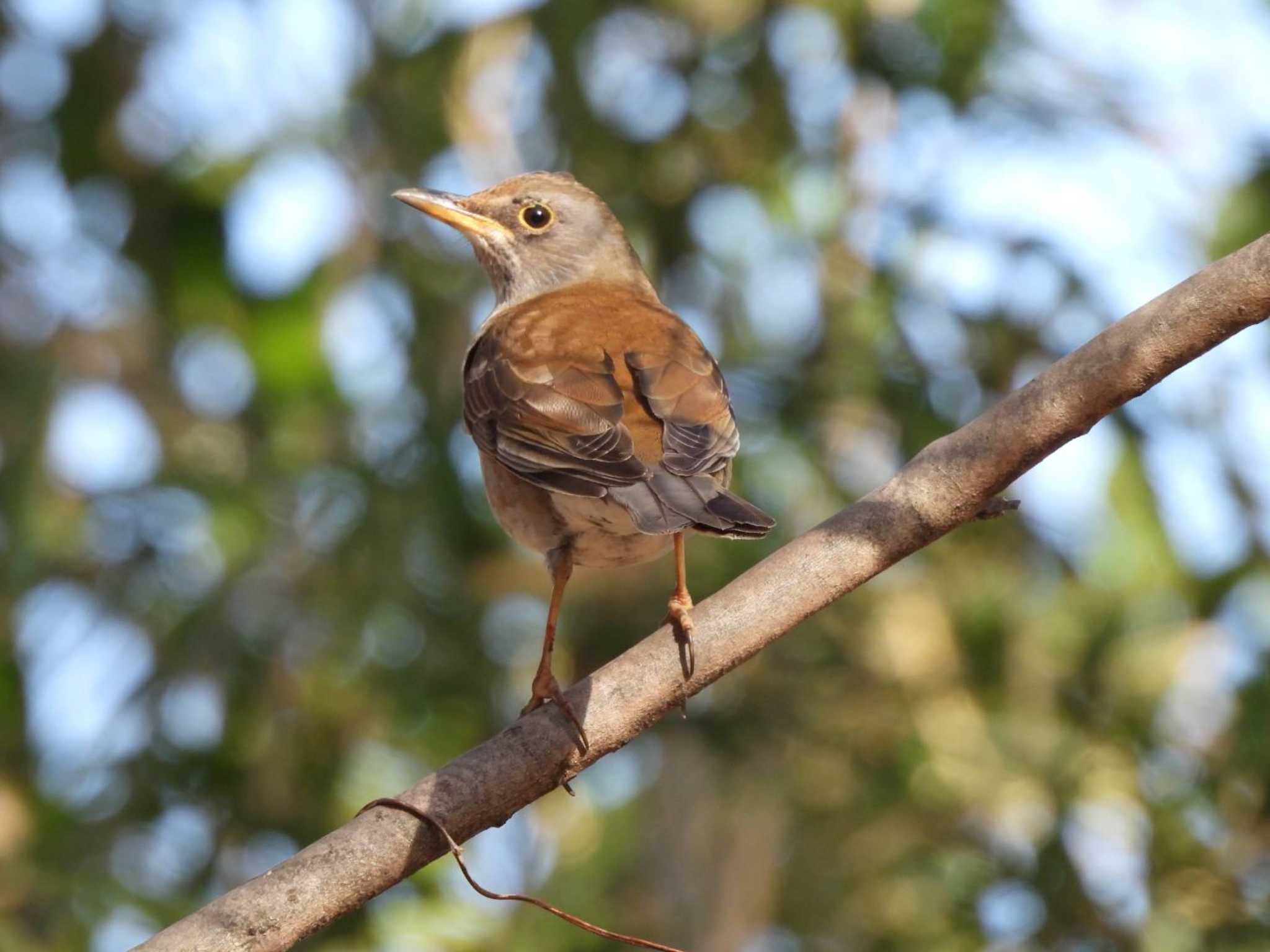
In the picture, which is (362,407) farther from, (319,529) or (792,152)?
(792,152)

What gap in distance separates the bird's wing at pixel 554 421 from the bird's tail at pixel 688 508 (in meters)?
0.06

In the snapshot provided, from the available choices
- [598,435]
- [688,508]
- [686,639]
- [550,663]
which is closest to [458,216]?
[598,435]

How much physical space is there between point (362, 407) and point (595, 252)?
1.46 meters

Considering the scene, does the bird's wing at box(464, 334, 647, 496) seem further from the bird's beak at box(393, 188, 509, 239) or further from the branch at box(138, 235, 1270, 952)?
the bird's beak at box(393, 188, 509, 239)

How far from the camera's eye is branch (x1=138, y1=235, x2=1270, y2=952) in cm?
340

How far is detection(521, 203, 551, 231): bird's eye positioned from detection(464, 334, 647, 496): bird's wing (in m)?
1.16

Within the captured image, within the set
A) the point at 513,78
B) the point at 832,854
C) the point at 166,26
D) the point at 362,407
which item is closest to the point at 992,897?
the point at 832,854

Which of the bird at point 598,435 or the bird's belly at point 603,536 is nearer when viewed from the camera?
the bird at point 598,435

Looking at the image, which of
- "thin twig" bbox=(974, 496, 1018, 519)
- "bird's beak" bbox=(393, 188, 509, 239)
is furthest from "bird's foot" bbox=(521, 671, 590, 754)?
"bird's beak" bbox=(393, 188, 509, 239)

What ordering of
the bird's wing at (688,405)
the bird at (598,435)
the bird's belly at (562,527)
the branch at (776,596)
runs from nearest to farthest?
1. the branch at (776,596)
2. the bird at (598,435)
3. the bird's wing at (688,405)
4. the bird's belly at (562,527)

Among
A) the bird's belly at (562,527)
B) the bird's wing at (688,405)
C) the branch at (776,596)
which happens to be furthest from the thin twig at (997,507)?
the bird's belly at (562,527)

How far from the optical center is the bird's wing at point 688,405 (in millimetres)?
4438

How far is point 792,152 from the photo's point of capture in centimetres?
732

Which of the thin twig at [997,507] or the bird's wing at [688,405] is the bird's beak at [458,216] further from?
the thin twig at [997,507]
